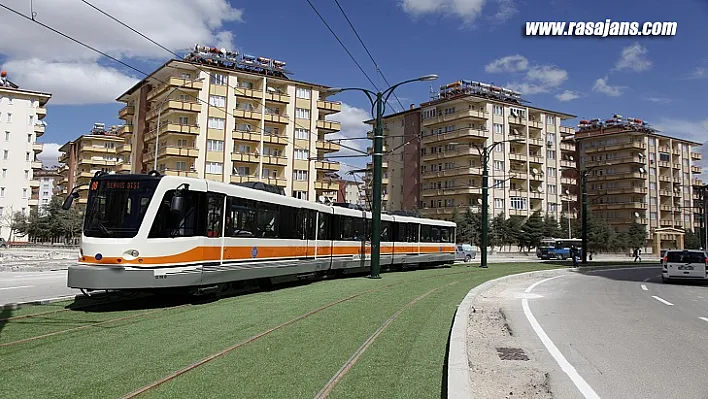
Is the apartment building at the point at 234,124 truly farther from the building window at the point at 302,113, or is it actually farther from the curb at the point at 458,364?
the curb at the point at 458,364

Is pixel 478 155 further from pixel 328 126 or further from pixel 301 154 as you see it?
pixel 301 154

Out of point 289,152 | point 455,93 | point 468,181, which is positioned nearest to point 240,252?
point 289,152

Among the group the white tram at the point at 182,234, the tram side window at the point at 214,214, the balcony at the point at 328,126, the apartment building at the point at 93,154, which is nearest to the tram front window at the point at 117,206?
the white tram at the point at 182,234

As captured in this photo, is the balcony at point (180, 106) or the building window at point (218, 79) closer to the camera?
the balcony at point (180, 106)

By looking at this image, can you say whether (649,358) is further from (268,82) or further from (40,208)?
(40,208)

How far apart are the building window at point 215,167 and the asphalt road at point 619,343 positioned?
48.9m

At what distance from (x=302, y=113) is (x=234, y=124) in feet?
27.5

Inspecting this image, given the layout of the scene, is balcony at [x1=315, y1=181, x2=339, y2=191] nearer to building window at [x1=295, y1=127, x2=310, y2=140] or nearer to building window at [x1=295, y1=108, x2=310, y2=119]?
building window at [x1=295, y1=127, x2=310, y2=140]

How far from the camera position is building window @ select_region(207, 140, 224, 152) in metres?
61.6

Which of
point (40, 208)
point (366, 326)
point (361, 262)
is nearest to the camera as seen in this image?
point (366, 326)

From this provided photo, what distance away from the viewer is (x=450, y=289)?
18375 mm

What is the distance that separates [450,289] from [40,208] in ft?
256

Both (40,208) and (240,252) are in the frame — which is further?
(40,208)

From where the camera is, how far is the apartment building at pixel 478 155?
7475cm
